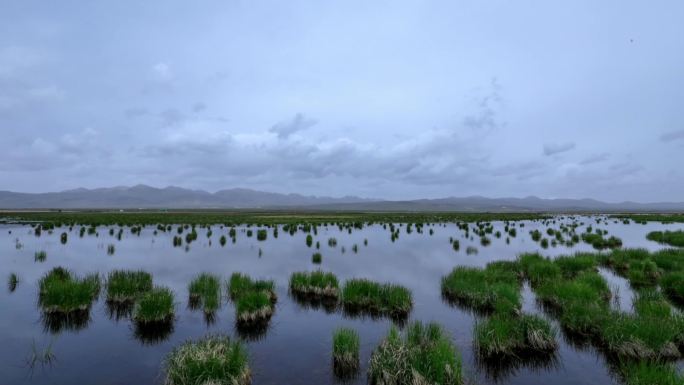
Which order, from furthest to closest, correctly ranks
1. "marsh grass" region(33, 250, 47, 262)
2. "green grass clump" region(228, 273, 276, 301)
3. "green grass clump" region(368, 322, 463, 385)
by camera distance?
"marsh grass" region(33, 250, 47, 262) → "green grass clump" region(228, 273, 276, 301) → "green grass clump" region(368, 322, 463, 385)

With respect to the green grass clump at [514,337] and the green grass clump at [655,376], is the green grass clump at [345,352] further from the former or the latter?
the green grass clump at [655,376]

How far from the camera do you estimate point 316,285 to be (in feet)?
54.8

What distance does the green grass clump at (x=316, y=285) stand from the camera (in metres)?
16.4

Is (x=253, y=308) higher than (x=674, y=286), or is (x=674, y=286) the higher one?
(x=674, y=286)

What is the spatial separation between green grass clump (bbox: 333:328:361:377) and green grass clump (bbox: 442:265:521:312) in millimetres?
6191

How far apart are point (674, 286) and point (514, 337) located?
10385mm

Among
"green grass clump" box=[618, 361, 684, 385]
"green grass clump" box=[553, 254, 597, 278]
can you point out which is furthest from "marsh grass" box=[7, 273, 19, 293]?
"green grass clump" box=[553, 254, 597, 278]

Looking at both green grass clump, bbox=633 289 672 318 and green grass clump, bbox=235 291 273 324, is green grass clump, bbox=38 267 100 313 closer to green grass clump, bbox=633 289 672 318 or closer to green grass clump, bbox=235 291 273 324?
green grass clump, bbox=235 291 273 324

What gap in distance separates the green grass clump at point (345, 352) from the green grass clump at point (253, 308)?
4.14 metres

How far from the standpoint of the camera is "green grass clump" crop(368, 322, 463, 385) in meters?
7.98

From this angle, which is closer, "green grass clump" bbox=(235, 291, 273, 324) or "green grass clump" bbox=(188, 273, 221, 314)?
"green grass clump" bbox=(235, 291, 273, 324)

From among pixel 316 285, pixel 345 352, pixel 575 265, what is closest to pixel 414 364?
pixel 345 352

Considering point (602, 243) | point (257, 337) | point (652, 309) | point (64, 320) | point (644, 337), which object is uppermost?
point (652, 309)

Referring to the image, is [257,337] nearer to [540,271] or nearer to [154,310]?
[154,310]
